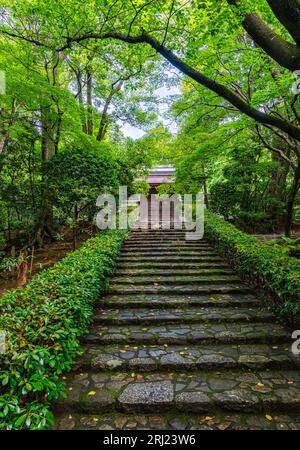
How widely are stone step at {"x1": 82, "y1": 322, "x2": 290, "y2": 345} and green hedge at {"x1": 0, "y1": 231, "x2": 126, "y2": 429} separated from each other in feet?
1.99

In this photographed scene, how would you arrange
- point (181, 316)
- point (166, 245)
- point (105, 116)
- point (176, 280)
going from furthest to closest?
point (105, 116) < point (166, 245) < point (176, 280) < point (181, 316)

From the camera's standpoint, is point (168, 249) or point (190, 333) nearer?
point (190, 333)

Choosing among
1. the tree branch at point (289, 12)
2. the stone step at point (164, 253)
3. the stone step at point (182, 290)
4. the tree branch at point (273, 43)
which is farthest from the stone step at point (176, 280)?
the tree branch at point (289, 12)

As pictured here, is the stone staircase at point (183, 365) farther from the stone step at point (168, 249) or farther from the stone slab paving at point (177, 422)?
the stone step at point (168, 249)

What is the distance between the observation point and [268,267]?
493 centimetres

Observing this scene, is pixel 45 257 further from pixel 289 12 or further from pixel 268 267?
pixel 289 12

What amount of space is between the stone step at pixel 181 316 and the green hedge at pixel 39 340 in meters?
0.54

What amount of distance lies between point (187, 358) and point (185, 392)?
593 millimetres

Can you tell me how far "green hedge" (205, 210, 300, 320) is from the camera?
13.6 ft

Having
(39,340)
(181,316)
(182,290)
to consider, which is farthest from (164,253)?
(39,340)

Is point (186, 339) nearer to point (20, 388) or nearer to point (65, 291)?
point (65, 291)

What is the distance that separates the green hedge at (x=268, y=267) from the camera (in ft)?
13.6

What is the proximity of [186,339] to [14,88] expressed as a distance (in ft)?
26.0
